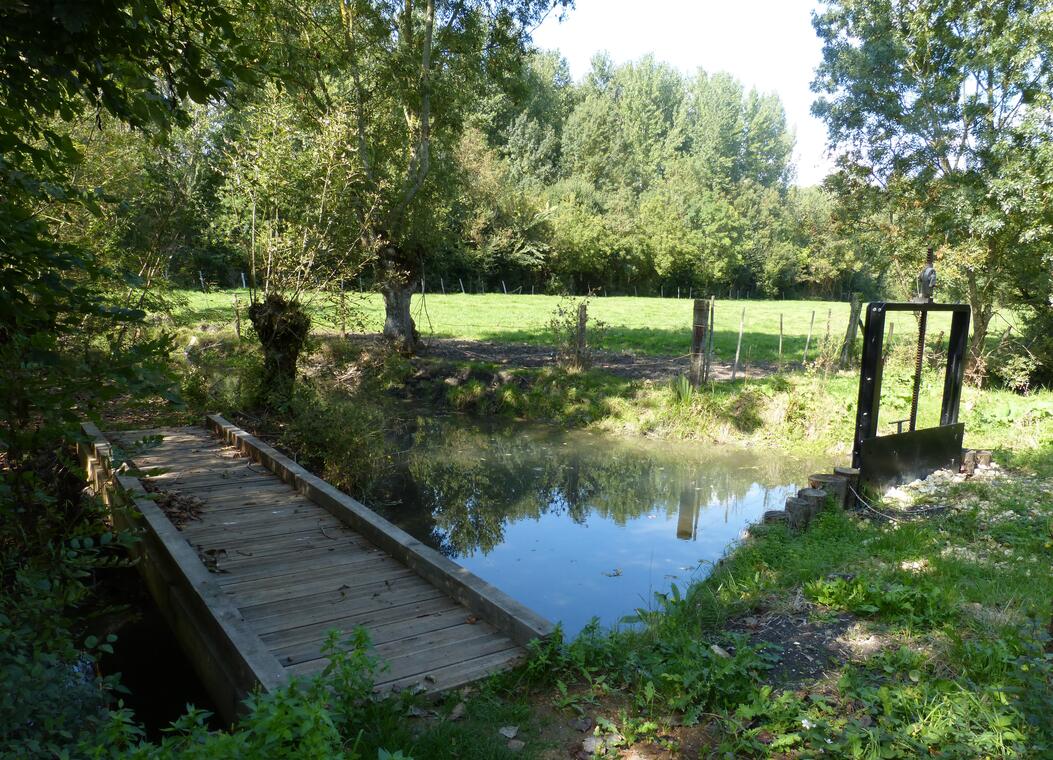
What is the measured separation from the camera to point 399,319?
17.0m

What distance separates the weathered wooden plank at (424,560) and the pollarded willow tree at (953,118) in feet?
37.7

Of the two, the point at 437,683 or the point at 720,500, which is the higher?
the point at 437,683

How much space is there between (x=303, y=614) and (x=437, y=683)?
1338 mm

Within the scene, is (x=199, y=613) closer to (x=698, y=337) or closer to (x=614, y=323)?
(x=698, y=337)

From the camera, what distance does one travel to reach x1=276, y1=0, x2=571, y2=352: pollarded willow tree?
12.9m

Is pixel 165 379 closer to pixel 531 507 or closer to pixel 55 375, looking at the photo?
pixel 55 375

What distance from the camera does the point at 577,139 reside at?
52.2 meters

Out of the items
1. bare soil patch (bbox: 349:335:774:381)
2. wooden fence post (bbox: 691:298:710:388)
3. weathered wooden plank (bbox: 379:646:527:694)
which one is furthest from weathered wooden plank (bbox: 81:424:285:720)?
bare soil patch (bbox: 349:335:774:381)

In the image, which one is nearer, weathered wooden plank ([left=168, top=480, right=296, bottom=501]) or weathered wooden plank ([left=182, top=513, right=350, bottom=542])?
weathered wooden plank ([left=182, top=513, right=350, bottom=542])

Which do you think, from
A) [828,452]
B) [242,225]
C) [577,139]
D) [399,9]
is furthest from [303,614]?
[577,139]

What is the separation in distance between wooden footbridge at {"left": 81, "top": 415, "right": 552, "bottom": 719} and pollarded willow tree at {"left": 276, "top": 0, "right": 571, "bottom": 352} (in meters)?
6.39

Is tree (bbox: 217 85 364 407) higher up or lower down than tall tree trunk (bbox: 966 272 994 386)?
higher up

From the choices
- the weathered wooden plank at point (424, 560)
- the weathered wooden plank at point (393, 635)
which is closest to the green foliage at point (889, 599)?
the weathered wooden plank at point (424, 560)

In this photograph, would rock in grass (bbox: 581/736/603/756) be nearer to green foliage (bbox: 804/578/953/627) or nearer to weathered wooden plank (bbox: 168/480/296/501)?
green foliage (bbox: 804/578/953/627)
